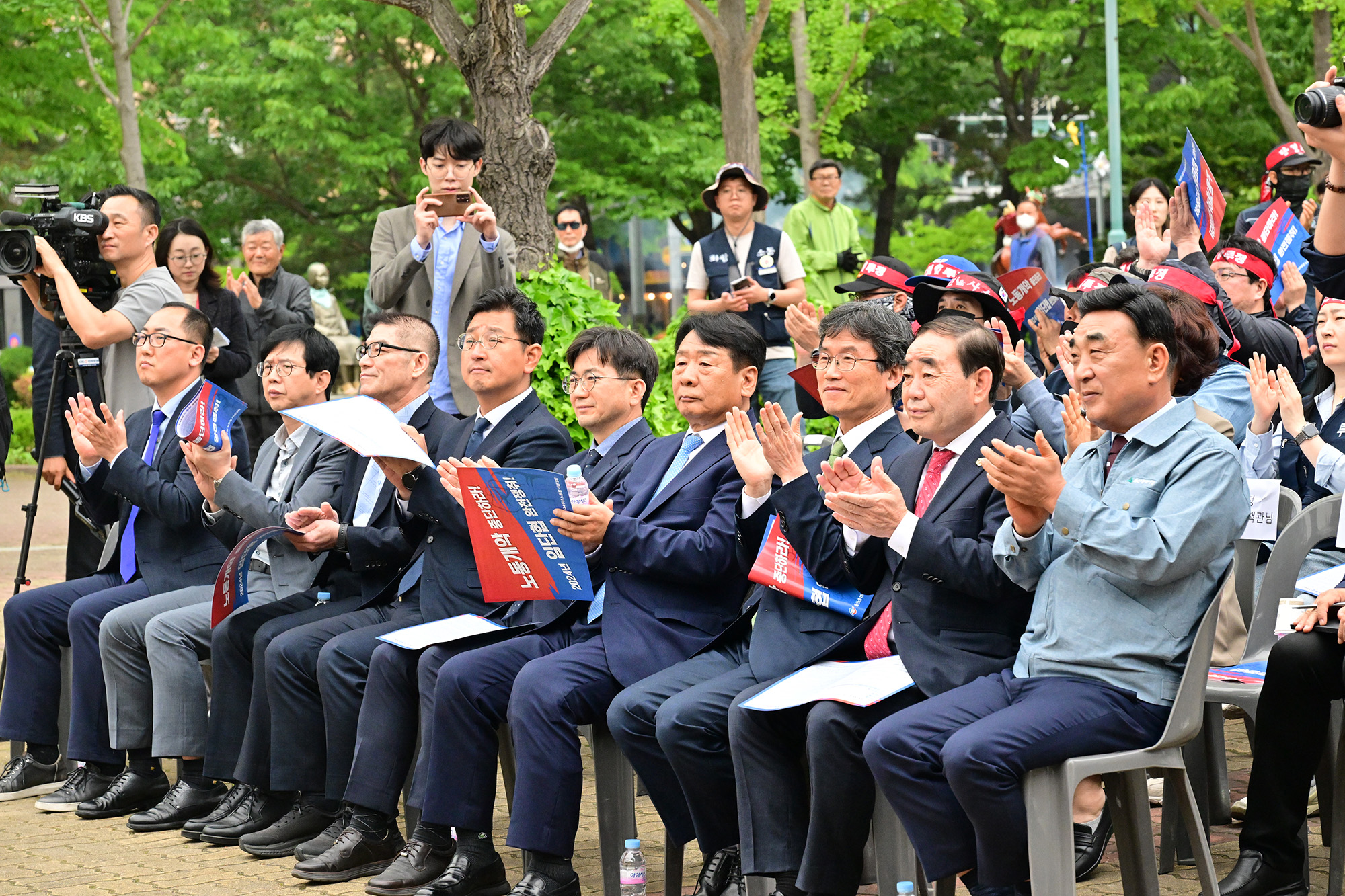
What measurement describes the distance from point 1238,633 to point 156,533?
423 cm

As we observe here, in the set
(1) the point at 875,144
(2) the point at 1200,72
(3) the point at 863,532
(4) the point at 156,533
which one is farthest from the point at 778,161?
(3) the point at 863,532

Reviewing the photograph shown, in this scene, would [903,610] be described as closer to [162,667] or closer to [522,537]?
[522,537]

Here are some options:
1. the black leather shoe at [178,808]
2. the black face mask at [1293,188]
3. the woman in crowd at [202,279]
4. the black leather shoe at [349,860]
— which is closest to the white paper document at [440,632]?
the black leather shoe at [349,860]

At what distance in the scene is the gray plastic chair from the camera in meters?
3.44

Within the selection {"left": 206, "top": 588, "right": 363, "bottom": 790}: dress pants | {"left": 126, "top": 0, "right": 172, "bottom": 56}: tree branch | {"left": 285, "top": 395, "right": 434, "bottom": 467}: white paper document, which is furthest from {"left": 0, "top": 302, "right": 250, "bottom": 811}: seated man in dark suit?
{"left": 126, "top": 0, "right": 172, "bottom": 56}: tree branch

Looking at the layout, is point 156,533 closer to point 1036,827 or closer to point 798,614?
point 798,614

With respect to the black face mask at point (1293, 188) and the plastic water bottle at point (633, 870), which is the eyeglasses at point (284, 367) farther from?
the black face mask at point (1293, 188)

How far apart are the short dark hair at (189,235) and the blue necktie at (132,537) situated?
1349mm

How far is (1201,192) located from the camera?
5996 mm

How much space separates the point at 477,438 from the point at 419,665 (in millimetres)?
899

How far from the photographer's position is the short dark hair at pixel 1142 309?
3709mm

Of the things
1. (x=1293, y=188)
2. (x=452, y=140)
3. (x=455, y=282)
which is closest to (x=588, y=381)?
(x=455, y=282)

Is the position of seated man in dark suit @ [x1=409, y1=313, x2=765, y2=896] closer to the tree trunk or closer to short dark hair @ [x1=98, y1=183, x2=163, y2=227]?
short dark hair @ [x1=98, y1=183, x2=163, y2=227]

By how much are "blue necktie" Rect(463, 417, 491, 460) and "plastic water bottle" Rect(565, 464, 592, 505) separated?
0.91m
